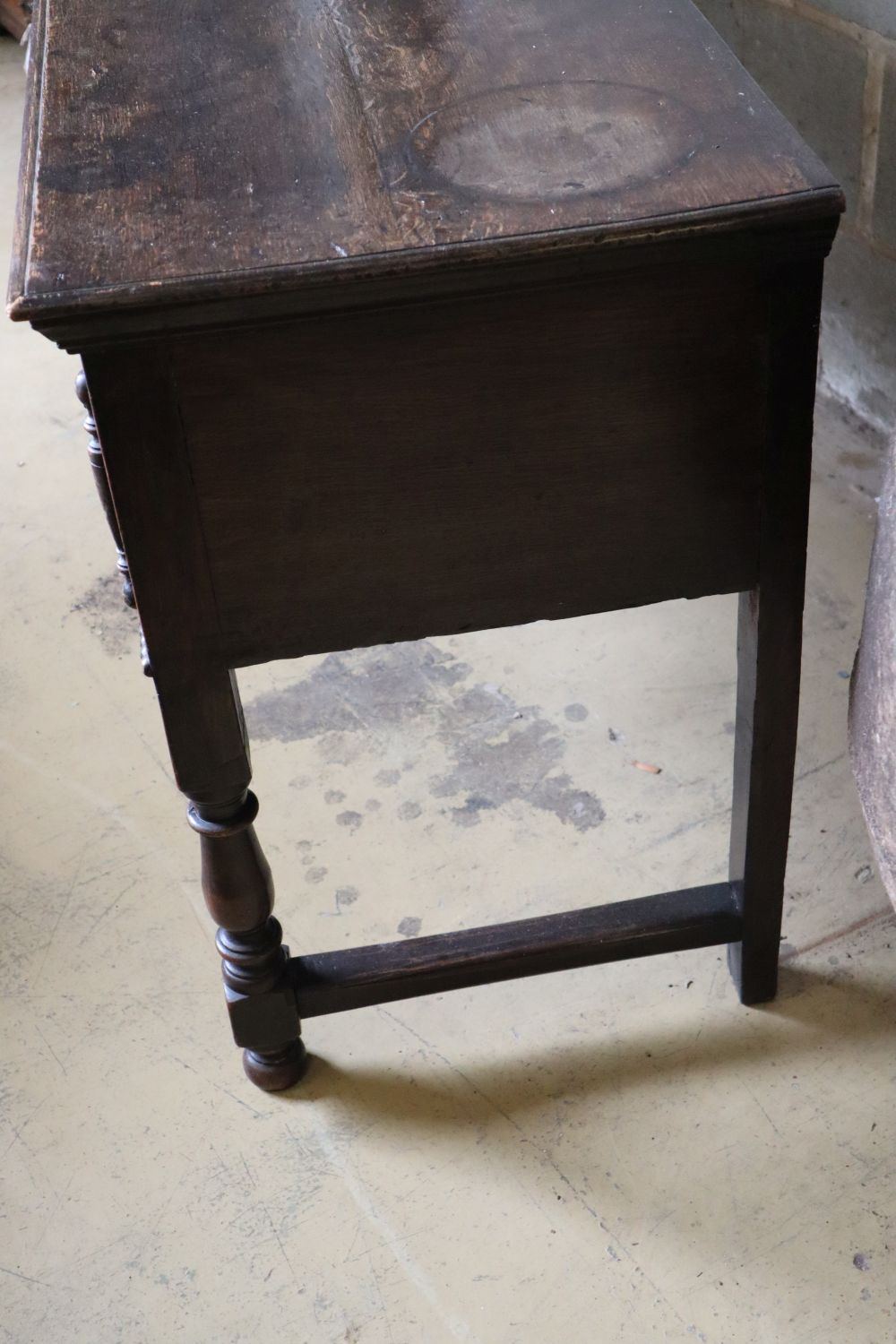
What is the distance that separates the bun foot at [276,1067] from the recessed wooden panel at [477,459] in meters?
0.48

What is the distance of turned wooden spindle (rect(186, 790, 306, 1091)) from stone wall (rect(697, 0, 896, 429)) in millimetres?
1271

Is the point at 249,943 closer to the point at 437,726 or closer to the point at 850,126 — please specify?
the point at 437,726

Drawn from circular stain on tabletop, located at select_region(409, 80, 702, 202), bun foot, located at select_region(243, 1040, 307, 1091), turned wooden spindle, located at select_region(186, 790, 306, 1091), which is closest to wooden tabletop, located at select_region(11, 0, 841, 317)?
circular stain on tabletop, located at select_region(409, 80, 702, 202)

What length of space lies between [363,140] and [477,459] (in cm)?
28

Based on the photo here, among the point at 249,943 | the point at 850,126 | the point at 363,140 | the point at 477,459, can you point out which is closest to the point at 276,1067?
the point at 249,943

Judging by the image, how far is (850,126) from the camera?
212 cm

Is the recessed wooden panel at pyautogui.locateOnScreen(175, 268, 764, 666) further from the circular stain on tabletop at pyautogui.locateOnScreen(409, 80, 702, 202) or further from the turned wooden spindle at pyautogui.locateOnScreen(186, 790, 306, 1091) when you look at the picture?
the turned wooden spindle at pyautogui.locateOnScreen(186, 790, 306, 1091)

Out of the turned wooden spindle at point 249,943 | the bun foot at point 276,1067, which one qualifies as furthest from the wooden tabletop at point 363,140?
the bun foot at point 276,1067

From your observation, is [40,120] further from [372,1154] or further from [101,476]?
[372,1154]

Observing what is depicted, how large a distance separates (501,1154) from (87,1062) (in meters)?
0.44

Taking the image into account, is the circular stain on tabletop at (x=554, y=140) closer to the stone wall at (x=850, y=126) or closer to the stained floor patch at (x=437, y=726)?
the stained floor patch at (x=437, y=726)

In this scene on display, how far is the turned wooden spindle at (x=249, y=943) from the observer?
1268 mm

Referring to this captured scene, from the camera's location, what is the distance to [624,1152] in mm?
1339

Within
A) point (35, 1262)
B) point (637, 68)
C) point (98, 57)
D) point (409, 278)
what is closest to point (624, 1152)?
point (35, 1262)
